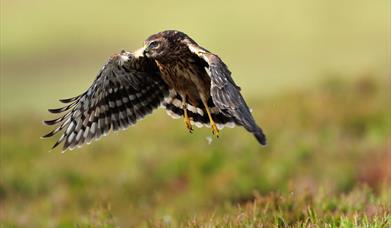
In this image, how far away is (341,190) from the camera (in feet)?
37.8

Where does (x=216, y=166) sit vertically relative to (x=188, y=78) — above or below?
below

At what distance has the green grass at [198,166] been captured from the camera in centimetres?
1127

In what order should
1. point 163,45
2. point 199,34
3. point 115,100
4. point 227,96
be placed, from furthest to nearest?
point 199,34 → point 115,100 → point 163,45 → point 227,96

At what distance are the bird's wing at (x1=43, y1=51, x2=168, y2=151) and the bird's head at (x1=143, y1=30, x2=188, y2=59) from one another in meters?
0.35

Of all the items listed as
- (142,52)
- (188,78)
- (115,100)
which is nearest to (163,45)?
(142,52)

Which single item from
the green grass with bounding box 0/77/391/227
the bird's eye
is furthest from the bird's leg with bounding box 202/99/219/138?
the green grass with bounding box 0/77/391/227

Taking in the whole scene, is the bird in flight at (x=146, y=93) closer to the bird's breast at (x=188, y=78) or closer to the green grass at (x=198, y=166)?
the bird's breast at (x=188, y=78)

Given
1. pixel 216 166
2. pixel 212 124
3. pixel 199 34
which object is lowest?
pixel 216 166

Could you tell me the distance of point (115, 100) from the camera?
1005 cm

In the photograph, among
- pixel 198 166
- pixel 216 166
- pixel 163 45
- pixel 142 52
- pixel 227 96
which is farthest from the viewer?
pixel 216 166

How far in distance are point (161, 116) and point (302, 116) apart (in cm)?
379

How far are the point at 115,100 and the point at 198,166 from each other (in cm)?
280

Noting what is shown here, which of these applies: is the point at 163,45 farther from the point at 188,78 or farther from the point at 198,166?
the point at 198,166

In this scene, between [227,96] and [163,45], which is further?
[163,45]
